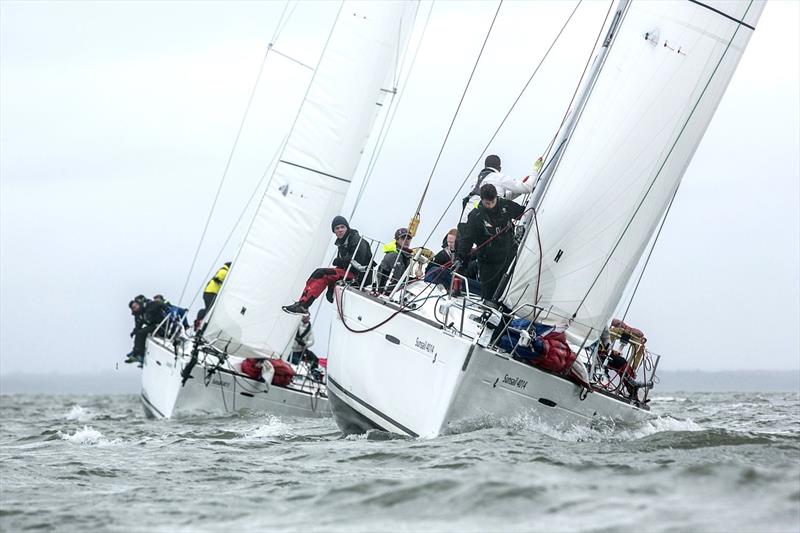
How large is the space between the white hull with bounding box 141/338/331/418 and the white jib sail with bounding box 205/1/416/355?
41.2 inches

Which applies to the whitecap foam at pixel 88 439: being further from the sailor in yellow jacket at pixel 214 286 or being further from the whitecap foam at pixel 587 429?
the sailor in yellow jacket at pixel 214 286

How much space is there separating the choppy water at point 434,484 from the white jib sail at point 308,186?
6191mm

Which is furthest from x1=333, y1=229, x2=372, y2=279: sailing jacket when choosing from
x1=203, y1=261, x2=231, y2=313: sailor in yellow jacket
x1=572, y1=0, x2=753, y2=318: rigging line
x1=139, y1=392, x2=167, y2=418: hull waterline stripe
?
x1=203, y1=261, x2=231, y2=313: sailor in yellow jacket

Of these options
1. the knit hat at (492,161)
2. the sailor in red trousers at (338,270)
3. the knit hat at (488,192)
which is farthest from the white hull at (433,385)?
the knit hat at (492,161)

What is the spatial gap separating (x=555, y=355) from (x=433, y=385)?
1.13 m

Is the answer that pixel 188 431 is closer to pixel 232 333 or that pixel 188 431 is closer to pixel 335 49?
pixel 232 333

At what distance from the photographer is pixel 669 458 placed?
25.1 ft

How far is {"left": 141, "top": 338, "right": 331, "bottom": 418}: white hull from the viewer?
15578mm

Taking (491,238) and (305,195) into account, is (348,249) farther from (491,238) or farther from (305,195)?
(305,195)

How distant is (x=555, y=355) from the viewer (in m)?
9.50

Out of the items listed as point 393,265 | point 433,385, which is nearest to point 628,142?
point 433,385

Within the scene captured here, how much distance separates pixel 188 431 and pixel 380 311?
392cm

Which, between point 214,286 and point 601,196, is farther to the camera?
point 214,286

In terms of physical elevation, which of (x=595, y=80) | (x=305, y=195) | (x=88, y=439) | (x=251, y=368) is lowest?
(x=88, y=439)
